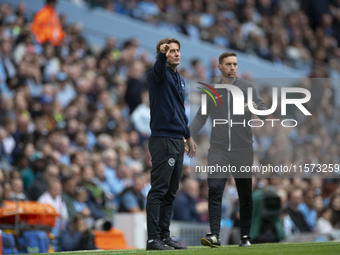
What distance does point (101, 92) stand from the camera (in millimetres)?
15648

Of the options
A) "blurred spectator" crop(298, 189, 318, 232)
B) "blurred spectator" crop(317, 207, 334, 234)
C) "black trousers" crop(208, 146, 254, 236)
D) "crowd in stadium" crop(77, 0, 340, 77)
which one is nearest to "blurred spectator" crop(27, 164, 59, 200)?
"black trousers" crop(208, 146, 254, 236)

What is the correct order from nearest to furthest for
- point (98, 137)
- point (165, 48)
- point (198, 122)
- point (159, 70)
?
point (165, 48) < point (159, 70) < point (198, 122) < point (98, 137)

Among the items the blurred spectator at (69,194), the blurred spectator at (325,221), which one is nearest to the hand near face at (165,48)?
the blurred spectator at (69,194)

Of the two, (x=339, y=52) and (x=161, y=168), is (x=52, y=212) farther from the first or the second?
(x=339, y=52)

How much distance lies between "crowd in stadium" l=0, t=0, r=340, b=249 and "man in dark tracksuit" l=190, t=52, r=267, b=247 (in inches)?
56.2

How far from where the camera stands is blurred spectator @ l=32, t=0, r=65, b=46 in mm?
16016

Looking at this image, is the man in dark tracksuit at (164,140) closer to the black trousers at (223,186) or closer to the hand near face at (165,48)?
the hand near face at (165,48)

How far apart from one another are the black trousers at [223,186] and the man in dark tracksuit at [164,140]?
20.9 inches

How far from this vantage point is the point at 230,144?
9133mm

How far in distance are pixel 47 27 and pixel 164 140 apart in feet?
27.0

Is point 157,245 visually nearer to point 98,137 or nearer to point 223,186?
point 223,186

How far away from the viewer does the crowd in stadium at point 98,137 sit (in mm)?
12523

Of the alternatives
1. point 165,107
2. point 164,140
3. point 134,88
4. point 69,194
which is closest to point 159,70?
point 165,107

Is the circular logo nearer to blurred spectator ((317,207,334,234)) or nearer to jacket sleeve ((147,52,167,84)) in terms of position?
jacket sleeve ((147,52,167,84))
